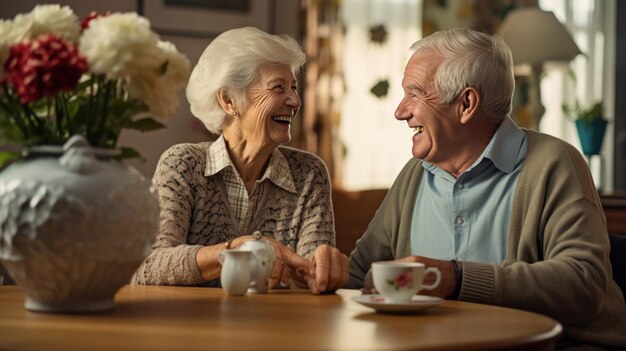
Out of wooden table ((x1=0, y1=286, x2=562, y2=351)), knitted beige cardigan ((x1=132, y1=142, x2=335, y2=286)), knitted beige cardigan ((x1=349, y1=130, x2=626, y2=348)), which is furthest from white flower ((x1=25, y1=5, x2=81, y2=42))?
knitted beige cardigan ((x1=349, y1=130, x2=626, y2=348))

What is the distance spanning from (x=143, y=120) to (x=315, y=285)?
58 centimetres

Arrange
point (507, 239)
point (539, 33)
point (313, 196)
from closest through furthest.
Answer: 1. point (507, 239)
2. point (313, 196)
3. point (539, 33)

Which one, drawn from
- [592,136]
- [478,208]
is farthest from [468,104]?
[592,136]

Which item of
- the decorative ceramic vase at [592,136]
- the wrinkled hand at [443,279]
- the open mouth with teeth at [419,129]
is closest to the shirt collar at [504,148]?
the open mouth with teeth at [419,129]

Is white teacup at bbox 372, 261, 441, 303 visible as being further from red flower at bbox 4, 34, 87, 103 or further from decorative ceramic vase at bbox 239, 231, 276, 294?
red flower at bbox 4, 34, 87, 103

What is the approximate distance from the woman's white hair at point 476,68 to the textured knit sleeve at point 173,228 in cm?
66

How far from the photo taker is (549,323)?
151cm

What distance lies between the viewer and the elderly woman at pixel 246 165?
2.34 m

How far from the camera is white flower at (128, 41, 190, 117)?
1.50 meters

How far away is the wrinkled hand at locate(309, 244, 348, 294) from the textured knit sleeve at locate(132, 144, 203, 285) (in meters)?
0.26

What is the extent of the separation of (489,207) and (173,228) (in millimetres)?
733

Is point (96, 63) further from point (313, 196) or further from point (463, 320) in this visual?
point (313, 196)

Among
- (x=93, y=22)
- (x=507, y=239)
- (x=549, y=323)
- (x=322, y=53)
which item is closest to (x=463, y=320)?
(x=549, y=323)

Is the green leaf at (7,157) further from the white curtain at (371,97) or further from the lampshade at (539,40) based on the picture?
the lampshade at (539,40)
